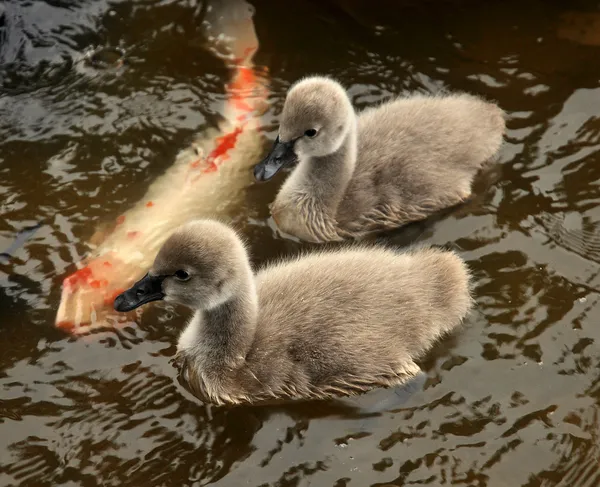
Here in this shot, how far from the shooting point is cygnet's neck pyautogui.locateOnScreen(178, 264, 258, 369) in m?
4.16

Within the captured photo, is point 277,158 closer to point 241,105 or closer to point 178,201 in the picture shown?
point 178,201

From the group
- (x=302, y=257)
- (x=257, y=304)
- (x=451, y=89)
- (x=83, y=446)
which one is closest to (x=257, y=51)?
(x=451, y=89)

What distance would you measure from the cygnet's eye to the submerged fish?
2.36ft

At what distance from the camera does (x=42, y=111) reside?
5.77 m

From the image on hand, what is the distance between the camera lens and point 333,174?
199 inches

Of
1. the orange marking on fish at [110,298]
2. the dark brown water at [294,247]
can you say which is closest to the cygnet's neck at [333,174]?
the dark brown water at [294,247]

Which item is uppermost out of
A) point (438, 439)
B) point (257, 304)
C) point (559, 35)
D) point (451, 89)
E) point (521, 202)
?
point (559, 35)

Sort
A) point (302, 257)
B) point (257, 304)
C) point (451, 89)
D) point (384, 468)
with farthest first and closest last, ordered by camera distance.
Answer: point (451, 89), point (302, 257), point (257, 304), point (384, 468)

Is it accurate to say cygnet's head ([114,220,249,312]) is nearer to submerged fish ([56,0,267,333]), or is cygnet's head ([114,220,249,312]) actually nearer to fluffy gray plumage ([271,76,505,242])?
submerged fish ([56,0,267,333])

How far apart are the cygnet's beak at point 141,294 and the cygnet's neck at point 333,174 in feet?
4.09

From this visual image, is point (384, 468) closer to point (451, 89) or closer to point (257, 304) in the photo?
point (257, 304)

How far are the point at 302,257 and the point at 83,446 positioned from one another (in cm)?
146

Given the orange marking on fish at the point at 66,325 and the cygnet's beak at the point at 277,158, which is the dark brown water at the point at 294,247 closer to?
the orange marking on fish at the point at 66,325

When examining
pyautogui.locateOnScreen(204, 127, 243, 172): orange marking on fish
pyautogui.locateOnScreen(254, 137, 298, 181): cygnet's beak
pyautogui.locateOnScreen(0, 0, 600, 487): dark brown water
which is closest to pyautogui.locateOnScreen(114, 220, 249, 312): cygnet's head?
pyautogui.locateOnScreen(0, 0, 600, 487): dark brown water
